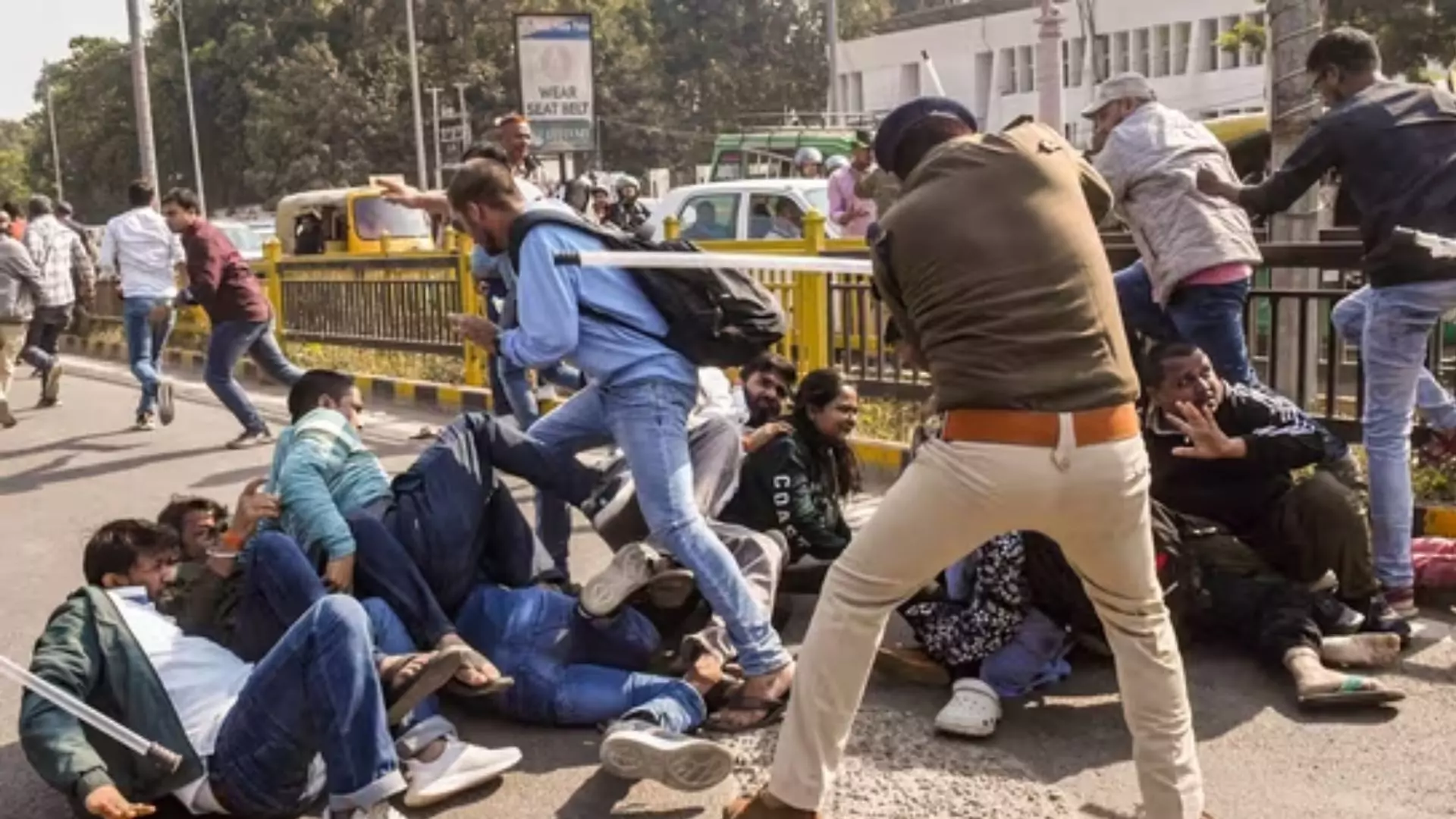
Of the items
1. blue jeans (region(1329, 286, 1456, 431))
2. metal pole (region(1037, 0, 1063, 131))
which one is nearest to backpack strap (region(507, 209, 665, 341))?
blue jeans (region(1329, 286, 1456, 431))

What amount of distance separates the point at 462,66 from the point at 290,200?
81.2 feet

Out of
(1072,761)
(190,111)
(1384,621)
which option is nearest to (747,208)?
(1384,621)

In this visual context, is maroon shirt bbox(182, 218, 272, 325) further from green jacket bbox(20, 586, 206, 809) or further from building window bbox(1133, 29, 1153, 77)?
building window bbox(1133, 29, 1153, 77)

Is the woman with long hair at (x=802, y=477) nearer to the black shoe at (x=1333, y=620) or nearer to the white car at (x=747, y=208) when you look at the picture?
the black shoe at (x=1333, y=620)

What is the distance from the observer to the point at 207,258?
9320mm

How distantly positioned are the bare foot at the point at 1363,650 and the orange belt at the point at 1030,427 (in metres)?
1.87

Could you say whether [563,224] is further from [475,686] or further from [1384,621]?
[1384,621]

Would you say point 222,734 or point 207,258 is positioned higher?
point 207,258

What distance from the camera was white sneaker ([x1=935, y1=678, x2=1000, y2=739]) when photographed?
4.18 m

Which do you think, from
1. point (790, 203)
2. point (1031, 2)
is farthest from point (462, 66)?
point (790, 203)

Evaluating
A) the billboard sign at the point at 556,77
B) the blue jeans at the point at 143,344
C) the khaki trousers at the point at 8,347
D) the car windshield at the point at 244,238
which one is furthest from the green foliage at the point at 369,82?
the blue jeans at the point at 143,344

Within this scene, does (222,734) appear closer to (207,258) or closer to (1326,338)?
(1326,338)

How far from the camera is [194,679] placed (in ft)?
12.2

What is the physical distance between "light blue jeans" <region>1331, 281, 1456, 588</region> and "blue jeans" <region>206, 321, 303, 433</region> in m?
6.63
